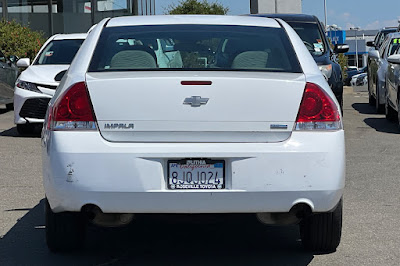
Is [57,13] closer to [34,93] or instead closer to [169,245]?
[34,93]

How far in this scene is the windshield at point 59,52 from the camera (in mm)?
15023

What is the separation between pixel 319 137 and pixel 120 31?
162cm

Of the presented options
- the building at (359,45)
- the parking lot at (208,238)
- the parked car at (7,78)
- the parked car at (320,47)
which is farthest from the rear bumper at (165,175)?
the building at (359,45)

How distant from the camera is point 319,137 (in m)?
5.27

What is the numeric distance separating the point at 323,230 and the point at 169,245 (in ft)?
3.69

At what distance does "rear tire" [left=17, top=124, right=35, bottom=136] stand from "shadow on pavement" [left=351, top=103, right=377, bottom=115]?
6872 millimetres

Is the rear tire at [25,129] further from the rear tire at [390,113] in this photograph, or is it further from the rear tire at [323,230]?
the rear tire at [323,230]

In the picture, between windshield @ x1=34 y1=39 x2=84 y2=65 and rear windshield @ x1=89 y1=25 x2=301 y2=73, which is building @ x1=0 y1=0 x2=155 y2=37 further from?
rear windshield @ x1=89 y1=25 x2=301 y2=73

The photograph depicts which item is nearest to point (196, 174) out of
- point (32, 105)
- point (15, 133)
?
point (32, 105)

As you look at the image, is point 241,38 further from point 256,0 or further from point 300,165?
point 256,0

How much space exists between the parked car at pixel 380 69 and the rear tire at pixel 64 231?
11031 mm

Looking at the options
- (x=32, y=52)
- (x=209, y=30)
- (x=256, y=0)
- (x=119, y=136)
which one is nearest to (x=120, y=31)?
(x=209, y=30)

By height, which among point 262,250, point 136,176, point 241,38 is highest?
point 241,38

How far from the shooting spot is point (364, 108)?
19.0 m
